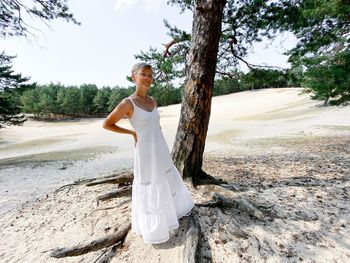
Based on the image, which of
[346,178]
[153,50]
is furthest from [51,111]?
[346,178]

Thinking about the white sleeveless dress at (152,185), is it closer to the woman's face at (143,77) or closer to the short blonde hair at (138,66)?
the woman's face at (143,77)

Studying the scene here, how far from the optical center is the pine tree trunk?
4094 mm

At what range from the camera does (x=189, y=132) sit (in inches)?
168

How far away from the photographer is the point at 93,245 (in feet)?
9.68

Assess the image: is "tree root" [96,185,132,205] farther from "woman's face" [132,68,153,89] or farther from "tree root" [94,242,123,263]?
"woman's face" [132,68,153,89]

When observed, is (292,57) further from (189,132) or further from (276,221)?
(276,221)

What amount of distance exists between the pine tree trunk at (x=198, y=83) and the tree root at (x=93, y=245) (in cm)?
159

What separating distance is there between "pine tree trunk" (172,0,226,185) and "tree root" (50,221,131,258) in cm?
159

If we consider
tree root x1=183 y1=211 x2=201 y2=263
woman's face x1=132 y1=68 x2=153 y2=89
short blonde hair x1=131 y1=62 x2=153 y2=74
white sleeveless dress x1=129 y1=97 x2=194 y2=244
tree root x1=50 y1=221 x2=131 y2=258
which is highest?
short blonde hair x1=131 y1=62 x2=153 y2=74

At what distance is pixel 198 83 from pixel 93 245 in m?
2.87

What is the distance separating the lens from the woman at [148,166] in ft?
8.80

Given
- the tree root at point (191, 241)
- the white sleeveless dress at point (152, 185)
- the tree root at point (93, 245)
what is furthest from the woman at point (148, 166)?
the tree root at point (93, 245)

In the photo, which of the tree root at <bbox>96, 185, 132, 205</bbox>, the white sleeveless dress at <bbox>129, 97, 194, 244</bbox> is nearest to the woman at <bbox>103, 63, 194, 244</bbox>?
the white sleeveless dress at <bbox>129, 97, 194, 244</bbox>

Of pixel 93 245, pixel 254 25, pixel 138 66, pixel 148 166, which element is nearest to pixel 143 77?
pixel 138 66
